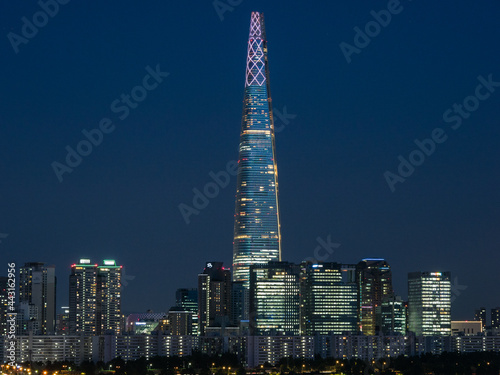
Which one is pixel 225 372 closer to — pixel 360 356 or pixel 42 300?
pixel 360 356

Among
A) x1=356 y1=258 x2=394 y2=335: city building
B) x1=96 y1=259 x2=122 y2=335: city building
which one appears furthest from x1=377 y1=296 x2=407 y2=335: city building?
x1=96 y1=259 x2=122 y2=335: city building

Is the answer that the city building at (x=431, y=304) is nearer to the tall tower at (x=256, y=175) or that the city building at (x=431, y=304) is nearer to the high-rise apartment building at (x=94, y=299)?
the tall tower at (x=256, y=175)

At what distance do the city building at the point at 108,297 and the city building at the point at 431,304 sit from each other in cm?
4119

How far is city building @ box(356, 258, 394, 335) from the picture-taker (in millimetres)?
159000

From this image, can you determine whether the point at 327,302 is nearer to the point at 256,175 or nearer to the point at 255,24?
the point at 256,175

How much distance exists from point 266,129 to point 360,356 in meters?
47.6

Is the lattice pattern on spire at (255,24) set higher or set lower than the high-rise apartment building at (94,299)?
higher

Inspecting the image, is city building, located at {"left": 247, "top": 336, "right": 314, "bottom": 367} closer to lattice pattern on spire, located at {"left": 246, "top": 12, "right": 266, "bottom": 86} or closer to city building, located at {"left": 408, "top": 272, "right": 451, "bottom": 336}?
city building, located at {"left": 408, "top": 272, "right": 451, "bottom": 336}

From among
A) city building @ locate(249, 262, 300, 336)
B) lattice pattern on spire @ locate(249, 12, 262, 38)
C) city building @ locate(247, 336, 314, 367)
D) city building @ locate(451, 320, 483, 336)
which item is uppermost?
lattice pattern on spire @ locate(249, 12, 262, 38)

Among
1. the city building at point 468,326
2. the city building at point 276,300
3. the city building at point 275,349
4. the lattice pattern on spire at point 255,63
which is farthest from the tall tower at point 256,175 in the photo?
the city building at point 275,349

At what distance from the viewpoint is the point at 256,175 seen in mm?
170000

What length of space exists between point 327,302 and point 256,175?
25.5 m

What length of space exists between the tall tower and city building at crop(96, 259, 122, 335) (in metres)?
21.5

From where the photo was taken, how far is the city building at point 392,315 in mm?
156375
